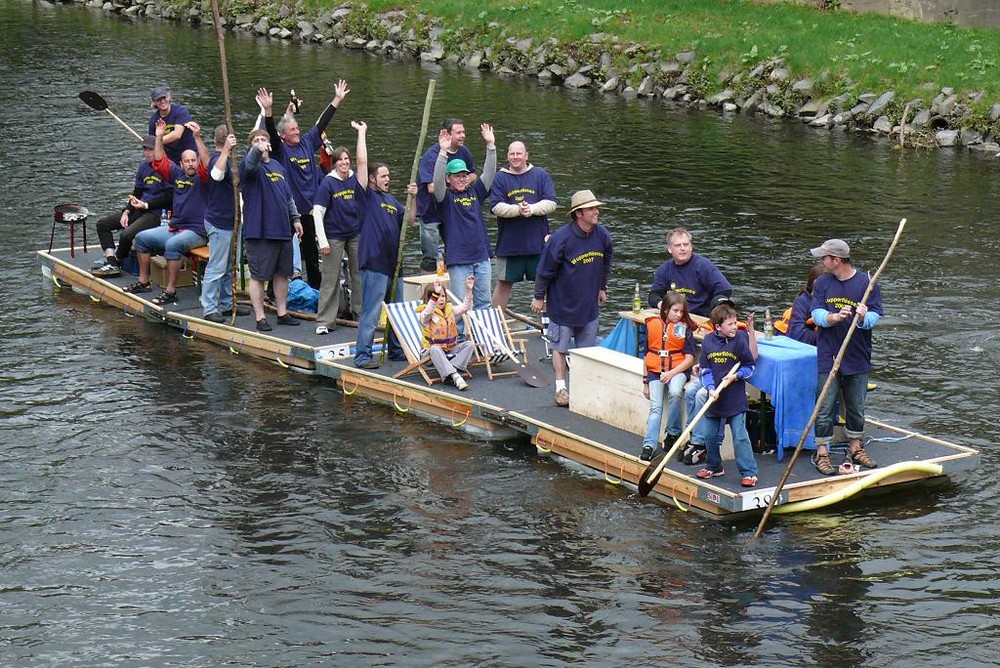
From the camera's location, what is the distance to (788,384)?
13734 millimetres

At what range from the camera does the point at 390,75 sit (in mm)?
41625

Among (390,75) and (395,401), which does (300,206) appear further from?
(390,75)

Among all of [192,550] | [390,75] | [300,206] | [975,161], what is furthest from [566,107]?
[192,550]

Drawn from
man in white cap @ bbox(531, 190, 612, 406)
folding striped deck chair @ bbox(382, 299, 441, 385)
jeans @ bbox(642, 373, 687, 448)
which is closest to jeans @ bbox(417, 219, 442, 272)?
folding striped deck chair @ bbox(382, 299, 441, 385)

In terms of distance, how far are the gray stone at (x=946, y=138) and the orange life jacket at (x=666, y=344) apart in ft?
64.0

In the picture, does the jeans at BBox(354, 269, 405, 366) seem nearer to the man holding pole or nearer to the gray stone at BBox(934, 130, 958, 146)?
the man holding pole

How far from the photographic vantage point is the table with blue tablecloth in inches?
541

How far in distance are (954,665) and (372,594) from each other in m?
4.46

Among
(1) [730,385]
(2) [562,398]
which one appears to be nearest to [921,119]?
(2) [562,398]

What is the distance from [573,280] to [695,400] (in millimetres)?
2122

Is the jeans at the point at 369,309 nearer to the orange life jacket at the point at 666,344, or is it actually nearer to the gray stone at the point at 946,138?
the orange life jacket at the point at 666,344

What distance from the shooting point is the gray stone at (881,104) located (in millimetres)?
33125

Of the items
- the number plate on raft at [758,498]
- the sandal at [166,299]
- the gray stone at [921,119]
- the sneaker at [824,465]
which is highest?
the gray stone at [921,119]

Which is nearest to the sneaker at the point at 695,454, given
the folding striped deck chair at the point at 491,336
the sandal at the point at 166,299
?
the folding striped deck chair at the point at 491,336
